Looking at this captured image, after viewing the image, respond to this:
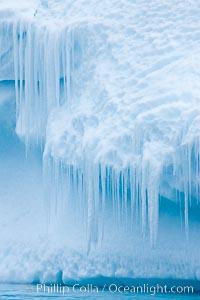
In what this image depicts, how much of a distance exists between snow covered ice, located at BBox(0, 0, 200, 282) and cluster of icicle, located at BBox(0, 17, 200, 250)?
1cm

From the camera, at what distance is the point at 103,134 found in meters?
9.12

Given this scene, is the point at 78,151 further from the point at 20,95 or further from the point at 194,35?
the point at 194,35

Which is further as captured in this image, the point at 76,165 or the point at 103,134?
the point at 76,165

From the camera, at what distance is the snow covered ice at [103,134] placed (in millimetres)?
8742

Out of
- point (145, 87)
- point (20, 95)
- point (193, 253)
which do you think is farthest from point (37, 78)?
point (193, 253)

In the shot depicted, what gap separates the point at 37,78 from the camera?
397 inches

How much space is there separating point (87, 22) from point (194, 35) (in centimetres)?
140

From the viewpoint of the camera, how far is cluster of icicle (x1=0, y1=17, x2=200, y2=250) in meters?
8.52

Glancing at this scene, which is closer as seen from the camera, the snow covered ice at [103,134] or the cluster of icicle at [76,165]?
the cluster of icicle at [76,165]

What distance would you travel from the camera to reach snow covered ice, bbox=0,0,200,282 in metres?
8.74

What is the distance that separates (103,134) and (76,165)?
51cm

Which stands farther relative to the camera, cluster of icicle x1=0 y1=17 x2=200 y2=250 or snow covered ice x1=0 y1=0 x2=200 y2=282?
snow covered ice x1=0 y1=0 x2=200 y2=282

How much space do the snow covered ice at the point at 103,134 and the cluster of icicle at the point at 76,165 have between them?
1 cm

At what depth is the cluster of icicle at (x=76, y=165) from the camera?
852 cm
